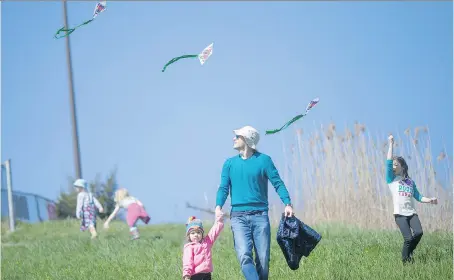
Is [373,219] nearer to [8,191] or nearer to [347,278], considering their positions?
[347,278]

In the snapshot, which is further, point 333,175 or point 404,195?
point 333,175

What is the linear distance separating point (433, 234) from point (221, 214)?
570 cm

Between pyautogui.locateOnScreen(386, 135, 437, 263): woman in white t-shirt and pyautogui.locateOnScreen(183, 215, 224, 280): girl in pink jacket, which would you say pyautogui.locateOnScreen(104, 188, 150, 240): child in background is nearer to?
pyautogui.locateOnScreen(386, 135, 437, 263): woman in white t-shirt

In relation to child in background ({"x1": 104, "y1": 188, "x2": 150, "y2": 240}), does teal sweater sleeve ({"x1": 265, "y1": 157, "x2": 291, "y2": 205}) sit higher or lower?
higher

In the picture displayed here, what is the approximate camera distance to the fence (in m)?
23.0

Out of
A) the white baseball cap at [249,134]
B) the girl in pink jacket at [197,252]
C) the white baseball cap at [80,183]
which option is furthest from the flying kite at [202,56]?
the white baseball cap at [80,183]

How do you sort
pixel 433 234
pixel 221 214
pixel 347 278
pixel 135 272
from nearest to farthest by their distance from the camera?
pixel 221 214
pixel 347 278
pixel 135 272
pixel 433 234

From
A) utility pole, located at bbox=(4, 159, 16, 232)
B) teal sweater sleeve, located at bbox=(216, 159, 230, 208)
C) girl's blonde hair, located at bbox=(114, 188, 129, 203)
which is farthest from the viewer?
utility pole, located at bbox=(4, 159, 16, 232)

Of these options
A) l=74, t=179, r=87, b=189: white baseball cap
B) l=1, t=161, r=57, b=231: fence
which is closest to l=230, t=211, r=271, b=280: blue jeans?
l=74, t=179, r=87, b=189: white baseball cap

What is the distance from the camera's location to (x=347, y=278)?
8633 millimetres

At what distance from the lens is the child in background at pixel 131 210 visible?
609 inches

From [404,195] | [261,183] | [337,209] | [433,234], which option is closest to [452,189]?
[433,234]

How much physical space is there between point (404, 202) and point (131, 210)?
7252 mm

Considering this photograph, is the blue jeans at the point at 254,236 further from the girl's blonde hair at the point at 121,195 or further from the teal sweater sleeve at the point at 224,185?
the girl's blonde hair at the point at 121,195
